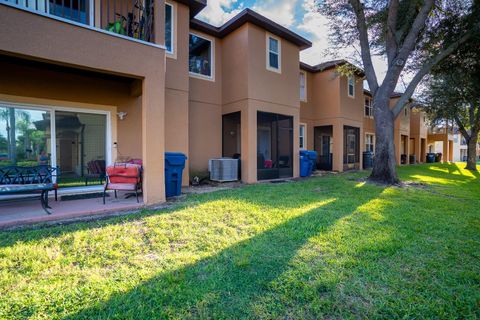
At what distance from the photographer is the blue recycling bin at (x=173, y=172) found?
633 centimetres

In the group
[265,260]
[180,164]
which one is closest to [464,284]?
[265,260]

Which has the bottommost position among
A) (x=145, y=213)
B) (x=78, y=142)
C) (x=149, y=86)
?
(x=145, y=213)

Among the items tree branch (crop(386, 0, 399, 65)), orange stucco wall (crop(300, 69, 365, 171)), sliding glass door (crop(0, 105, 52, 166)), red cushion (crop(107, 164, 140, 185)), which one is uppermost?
tree branch (crop(386, 0, 399, 65))

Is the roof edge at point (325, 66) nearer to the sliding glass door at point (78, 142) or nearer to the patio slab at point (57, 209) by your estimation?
the sliding glass door at point (78, 142)

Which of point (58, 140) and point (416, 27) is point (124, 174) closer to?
point (58, 140)

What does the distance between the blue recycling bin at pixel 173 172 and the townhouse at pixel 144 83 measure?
0.72 meters

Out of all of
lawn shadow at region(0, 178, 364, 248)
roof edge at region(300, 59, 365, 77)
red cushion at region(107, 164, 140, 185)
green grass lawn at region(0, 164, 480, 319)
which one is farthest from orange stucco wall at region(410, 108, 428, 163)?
red cushion at region(107, 164, 140, 185)

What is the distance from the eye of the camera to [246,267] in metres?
2.69

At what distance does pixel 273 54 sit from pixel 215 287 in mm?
9601

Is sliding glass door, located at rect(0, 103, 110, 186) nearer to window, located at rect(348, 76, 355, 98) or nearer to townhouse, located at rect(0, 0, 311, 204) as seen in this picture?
townhouse, located at rect(0, 0, 311, 204)

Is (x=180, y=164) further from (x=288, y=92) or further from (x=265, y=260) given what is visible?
(x=288, y=92)

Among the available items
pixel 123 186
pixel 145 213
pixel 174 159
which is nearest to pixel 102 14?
pixel 174 159

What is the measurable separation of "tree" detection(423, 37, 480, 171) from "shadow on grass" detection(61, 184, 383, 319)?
1215 centimetres

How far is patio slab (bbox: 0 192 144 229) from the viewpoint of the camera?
424 cm
